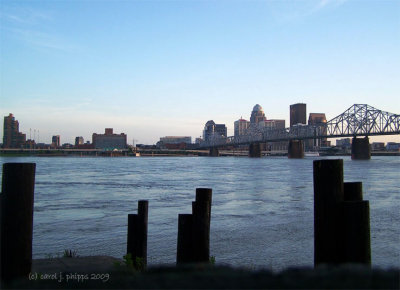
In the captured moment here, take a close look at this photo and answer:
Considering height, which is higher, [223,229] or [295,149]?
[295,149]

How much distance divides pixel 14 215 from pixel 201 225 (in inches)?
99.9

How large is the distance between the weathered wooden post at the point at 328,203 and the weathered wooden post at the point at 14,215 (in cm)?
313

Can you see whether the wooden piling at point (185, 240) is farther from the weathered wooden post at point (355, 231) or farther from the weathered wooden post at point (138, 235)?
the weathered wooden post at point (355, 231)

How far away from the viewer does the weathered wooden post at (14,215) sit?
4848 mm

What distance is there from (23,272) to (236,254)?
6.00m

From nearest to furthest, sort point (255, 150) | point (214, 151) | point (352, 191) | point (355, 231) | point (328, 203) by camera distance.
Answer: point (355, 231), point (328, 203), point (352, 191), point (255, 150), point (214, 151)

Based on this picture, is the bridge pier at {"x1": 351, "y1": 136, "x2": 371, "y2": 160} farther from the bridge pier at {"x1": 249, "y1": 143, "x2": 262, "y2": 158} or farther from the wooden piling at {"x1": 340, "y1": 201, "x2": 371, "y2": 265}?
the wooden piling at {"x1": 340, "y1": 201, "x2": 371, "y2": 265}

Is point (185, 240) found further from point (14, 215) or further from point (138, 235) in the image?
point (14, 215)

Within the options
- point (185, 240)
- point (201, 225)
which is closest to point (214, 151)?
point (185, 240)

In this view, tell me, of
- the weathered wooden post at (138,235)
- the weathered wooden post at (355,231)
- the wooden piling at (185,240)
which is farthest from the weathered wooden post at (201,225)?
the weathered wooden post at (355,231)

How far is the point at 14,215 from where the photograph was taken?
4.88m

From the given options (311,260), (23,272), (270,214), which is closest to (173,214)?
(270,214)

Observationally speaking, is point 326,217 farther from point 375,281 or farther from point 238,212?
point 238,212

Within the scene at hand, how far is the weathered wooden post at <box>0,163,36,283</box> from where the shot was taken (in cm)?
485
